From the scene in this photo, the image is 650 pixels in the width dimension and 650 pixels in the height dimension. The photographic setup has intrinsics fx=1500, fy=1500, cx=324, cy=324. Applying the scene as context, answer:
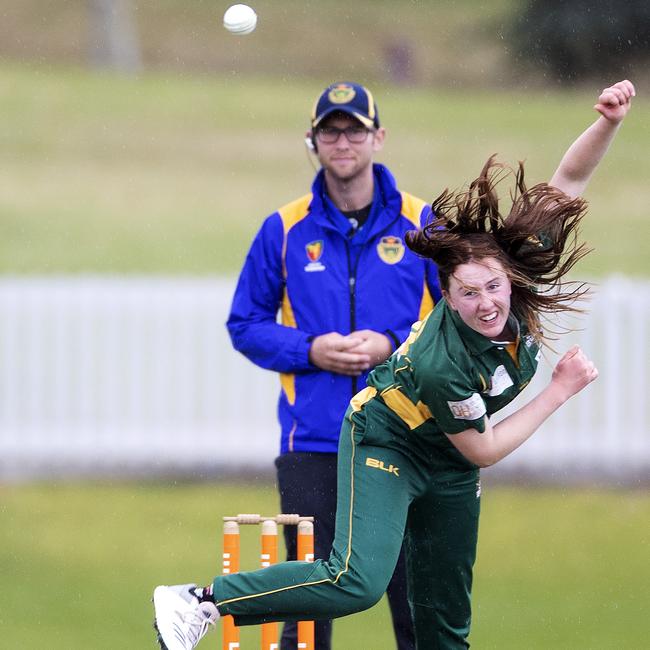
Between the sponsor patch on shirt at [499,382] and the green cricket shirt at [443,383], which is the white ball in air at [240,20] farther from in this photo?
the sponsor patch on shirt at [499,382]

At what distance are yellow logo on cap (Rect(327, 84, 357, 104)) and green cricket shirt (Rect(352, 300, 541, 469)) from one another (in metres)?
0.95

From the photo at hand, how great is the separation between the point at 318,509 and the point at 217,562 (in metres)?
2.96

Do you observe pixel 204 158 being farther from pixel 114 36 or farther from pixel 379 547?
pixel 379 547

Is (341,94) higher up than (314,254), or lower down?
higher up

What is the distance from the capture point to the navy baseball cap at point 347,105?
471 centimetres

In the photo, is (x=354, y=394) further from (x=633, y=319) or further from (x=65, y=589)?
(x=633, y=319)

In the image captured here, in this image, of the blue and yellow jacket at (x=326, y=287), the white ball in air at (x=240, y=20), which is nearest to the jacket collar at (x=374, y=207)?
the blue and yellow jacket at (x=326, y=287)

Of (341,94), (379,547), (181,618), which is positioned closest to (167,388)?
(341,94)

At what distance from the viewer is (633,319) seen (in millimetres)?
9312

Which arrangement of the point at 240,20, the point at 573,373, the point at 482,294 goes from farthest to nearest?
the point at 240,20 → the point at 573,373 → the point at 482,294

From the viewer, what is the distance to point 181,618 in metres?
4.04

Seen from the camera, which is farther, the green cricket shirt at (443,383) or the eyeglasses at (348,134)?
the eyeglasses at (348,134)

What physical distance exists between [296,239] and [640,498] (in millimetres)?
4726

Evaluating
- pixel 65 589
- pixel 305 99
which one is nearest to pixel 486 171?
pixel 65 589
